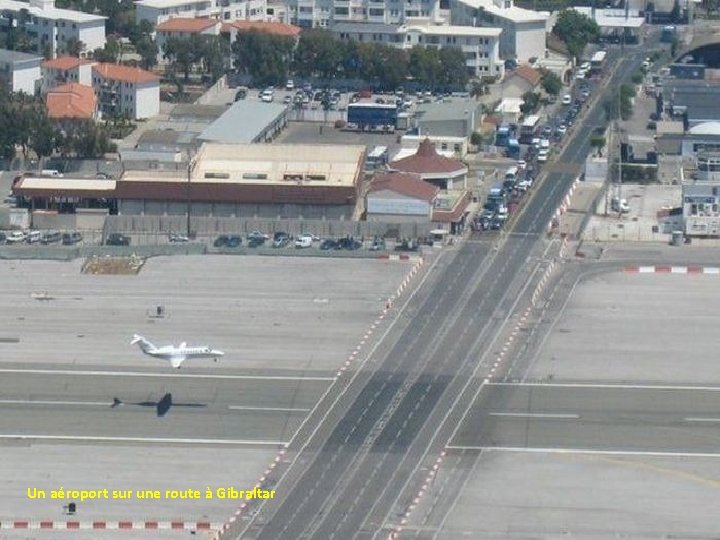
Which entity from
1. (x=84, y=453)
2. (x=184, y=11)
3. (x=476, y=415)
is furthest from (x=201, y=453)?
(x=184, y=11)

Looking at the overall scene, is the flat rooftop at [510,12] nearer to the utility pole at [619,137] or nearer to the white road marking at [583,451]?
the utility pole at [619,137]

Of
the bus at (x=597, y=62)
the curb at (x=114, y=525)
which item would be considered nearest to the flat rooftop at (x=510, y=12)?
the bus at (x=597, y=62)

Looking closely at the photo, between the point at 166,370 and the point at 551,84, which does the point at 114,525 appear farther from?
the point at 551,84

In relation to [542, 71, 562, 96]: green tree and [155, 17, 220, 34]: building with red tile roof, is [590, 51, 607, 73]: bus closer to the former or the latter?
[542, 71, 562, 96]: green tree

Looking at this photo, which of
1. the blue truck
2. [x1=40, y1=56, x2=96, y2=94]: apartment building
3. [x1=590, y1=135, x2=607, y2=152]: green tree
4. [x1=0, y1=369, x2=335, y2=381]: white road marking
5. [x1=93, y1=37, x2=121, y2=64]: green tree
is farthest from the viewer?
[x1=93, y1=37, x2=121, y2=64]: green tree

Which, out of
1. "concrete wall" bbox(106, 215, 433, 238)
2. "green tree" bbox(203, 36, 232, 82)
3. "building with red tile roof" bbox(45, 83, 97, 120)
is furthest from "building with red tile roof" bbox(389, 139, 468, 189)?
"green tree" bbox(203, 36, 232, 82)

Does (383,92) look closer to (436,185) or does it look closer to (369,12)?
(369,12)

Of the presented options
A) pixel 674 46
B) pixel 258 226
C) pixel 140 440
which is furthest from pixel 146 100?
pixel 140 440
